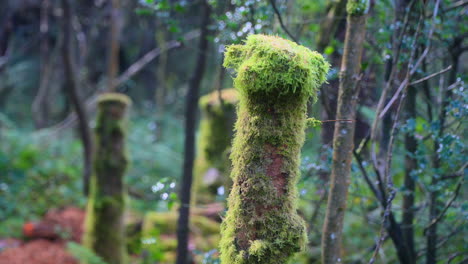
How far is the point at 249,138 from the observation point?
6.29ft

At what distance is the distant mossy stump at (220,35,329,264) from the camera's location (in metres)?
1.80

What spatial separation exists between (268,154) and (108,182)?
5395 mm

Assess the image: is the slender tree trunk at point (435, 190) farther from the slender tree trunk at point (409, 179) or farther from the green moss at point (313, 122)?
the green moss at point (313, 122)

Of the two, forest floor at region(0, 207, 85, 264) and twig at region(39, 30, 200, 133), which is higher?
twig at region(39, 30, 200, 133)

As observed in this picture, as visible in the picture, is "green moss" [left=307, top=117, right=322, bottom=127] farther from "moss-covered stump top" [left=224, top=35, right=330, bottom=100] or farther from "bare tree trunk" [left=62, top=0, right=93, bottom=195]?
"bare tree trunk" [left=62, top=0, right=93, bottom=195]

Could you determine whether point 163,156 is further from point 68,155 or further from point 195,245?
point 195,245

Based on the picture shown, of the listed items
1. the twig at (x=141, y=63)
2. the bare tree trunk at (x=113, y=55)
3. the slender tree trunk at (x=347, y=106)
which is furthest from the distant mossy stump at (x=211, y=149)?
the slender tree trunk at (x=347, y=106)

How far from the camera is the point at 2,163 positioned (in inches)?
411

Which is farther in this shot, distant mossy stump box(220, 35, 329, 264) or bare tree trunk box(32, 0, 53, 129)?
bare tree trunk box(32, 0, 53, 129)

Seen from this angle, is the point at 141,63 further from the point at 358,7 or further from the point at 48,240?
the point at 358,7

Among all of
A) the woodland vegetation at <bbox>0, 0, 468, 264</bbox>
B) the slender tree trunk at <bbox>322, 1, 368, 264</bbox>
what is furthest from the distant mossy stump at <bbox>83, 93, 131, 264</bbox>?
the slender tree trunk at <bbox>322, 1, 368, 264</bbox>

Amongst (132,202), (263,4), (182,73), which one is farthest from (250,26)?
(182,73)

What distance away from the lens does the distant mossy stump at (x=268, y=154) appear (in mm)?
1804

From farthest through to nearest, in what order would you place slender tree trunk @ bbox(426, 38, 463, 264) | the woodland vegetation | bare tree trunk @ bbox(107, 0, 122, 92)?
1. bare tree trunk @ bbox(107, 0, 122, 92)
2. slender tree trunk @ bbox(426, 38, 463, 264)
3. the woodland vegetation
